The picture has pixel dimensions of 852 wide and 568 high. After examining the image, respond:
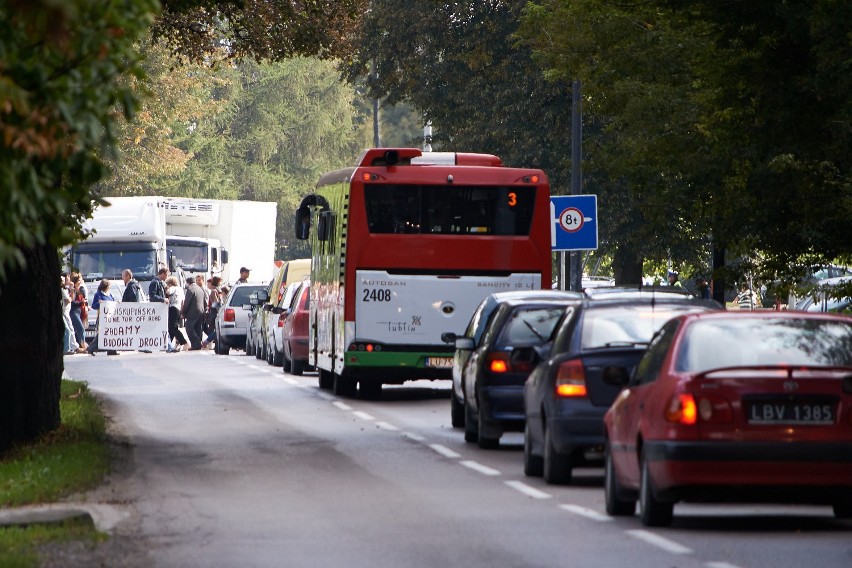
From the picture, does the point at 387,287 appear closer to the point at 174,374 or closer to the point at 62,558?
the point at 174,374

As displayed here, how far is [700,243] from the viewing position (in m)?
45.9

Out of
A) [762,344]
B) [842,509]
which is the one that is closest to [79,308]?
[842,509]

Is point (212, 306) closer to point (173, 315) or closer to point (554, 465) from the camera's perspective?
point (173, 315)

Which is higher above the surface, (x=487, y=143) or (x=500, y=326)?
(x=487, y=143)

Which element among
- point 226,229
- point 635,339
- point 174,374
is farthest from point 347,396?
point 226,229

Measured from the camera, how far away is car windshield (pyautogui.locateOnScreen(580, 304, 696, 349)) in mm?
15469

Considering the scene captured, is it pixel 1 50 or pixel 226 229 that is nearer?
pixel 1 50

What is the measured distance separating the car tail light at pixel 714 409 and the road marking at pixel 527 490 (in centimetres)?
305

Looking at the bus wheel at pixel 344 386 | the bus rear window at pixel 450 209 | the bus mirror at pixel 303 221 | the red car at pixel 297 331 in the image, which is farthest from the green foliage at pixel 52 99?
the red car at pixel 297 331

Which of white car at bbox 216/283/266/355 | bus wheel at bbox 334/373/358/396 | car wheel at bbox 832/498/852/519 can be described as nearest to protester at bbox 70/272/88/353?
white car at bbox 216/283/266/355

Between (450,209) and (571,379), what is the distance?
473 inches

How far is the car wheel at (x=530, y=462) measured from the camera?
1633 centimetres

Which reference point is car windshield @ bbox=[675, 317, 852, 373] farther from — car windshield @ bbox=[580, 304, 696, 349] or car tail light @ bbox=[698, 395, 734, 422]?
car windshield @ bbox=[580, 304, 696, 349]

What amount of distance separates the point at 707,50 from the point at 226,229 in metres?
39.7
